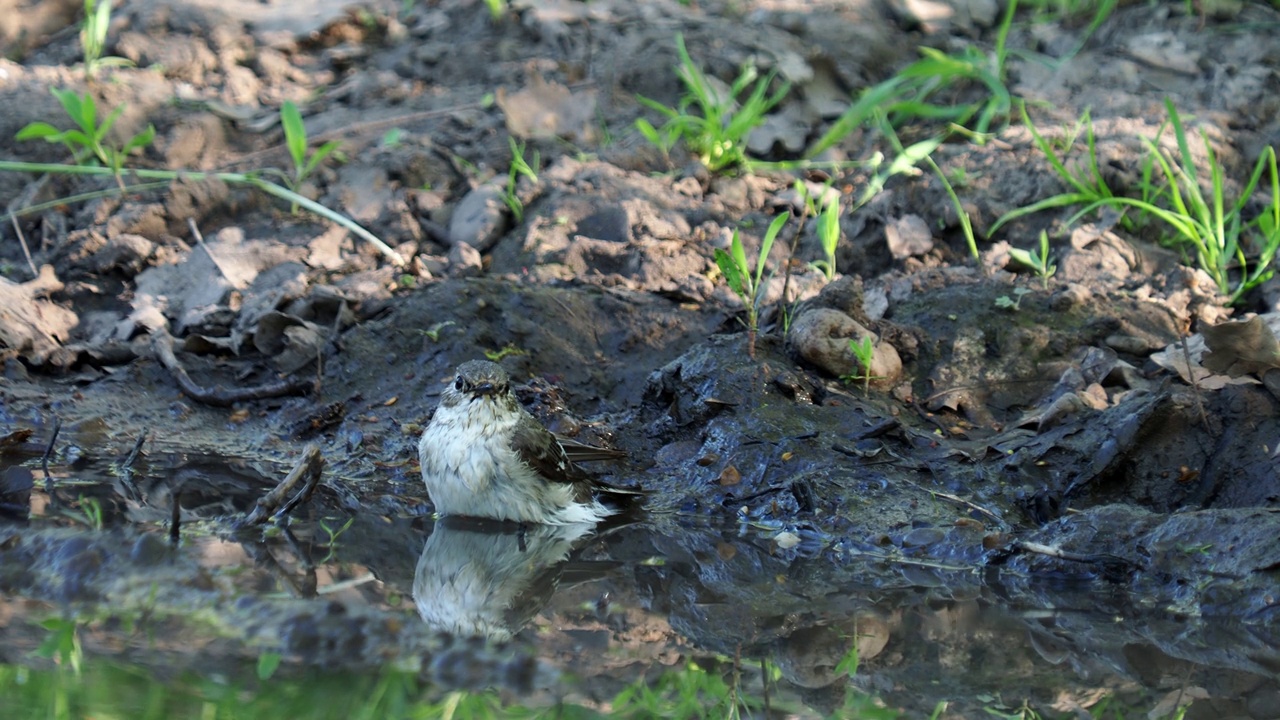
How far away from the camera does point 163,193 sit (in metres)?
6.96

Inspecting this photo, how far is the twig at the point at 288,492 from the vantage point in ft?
14.6

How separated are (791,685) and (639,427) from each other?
2455mm

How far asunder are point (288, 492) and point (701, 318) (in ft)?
7.77

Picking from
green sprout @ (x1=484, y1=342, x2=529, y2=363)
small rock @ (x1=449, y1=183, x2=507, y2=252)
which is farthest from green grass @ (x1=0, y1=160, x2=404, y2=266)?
green sprout @ (x1=484, y1=342, x2=529, y2=363)

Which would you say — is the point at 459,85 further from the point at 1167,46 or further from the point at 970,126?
the point at 1167,46

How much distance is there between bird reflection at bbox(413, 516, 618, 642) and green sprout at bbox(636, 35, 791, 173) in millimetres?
2859

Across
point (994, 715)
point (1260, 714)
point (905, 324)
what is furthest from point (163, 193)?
point (1260, 714)

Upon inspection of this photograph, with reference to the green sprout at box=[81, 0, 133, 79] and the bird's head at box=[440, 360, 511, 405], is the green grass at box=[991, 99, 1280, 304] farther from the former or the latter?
the green sprout at box=[81, 0, 133, 79]

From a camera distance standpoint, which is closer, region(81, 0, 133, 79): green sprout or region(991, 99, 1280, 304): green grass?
region(991, 99, 1280, 304): green grass

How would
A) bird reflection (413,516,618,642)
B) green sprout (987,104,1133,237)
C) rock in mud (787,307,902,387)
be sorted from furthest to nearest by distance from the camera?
green sprout (987,104,1133,237), rock in mud (787,307,902,387), bird reflection (413,516,618,642)

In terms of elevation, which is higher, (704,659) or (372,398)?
(704,659)

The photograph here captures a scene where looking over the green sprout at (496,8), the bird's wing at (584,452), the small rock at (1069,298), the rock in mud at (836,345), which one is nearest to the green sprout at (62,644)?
the bird's wing at (584,452)

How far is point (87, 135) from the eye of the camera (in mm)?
6750

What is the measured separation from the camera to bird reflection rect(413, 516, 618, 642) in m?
3.60
